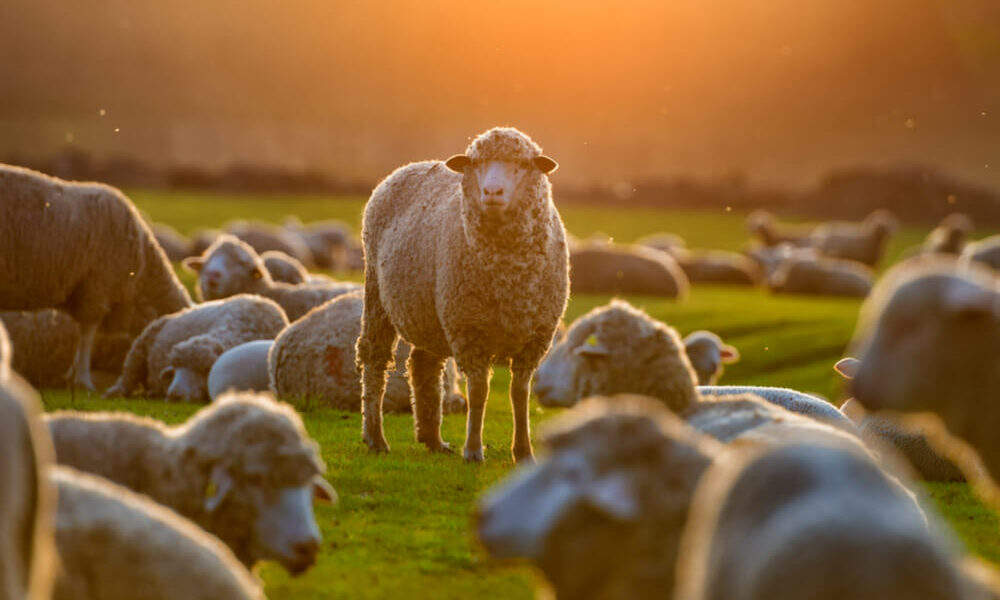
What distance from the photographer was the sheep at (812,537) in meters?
3.16

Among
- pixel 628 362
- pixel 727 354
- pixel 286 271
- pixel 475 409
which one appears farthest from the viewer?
pixel 286 271

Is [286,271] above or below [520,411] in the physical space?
below

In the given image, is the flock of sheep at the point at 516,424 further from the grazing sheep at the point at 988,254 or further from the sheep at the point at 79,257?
the grazing sheep at the point at 988,254

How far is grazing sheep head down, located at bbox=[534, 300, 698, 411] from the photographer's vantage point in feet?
21.8

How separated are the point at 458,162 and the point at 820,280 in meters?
29.3

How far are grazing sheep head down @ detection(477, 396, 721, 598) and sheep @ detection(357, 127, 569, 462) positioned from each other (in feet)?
16.4

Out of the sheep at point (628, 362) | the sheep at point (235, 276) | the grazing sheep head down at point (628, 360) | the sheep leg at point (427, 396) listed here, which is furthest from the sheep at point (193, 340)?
the grazing sheep head down at point (628, 360)

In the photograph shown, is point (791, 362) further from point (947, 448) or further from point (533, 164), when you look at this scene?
point (947, 448)

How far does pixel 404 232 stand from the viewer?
10031 mm

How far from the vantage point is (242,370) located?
12.7 m

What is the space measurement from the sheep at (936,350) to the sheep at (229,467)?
2.44 m

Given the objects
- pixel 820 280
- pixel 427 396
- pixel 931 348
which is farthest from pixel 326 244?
pixel 931 348

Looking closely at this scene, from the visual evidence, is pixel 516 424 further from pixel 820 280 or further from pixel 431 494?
pixel 820 280

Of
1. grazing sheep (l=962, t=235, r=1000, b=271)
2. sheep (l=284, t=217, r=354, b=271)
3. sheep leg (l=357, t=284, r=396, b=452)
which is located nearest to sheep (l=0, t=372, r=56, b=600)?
sheep leg (l=357, t=284, r=396, b=452)
